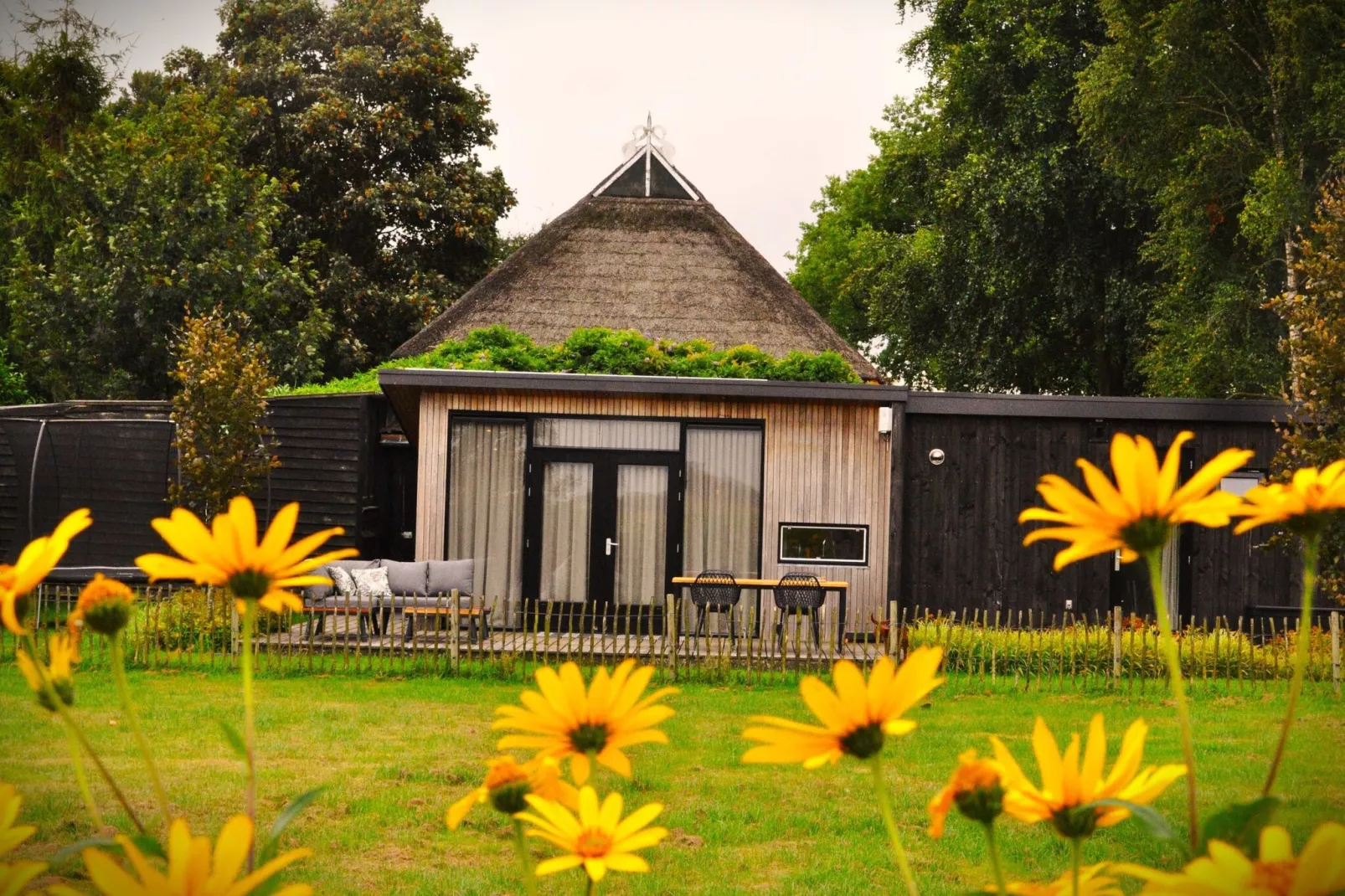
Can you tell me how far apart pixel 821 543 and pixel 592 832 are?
1211cm

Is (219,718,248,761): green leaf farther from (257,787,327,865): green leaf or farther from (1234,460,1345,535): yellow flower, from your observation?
(1234,460,1345,535): yellow flower

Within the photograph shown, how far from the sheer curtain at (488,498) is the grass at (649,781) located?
3.31m

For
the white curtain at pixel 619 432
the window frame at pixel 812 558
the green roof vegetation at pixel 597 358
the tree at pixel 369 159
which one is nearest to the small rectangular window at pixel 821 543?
the window frame at pixel 812 558

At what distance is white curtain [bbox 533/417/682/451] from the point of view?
1265 cm

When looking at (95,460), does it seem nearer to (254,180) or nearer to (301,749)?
(254,180)

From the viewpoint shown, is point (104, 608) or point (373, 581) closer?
point (104, 608)

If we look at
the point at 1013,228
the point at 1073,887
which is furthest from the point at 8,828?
the point at 1013,228

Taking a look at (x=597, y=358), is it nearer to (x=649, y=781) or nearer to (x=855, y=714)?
(x=649, y=781)

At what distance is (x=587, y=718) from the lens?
0.74m

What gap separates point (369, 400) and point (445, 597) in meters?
3.97

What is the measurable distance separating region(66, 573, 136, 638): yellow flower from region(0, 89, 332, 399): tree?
17.3 meters

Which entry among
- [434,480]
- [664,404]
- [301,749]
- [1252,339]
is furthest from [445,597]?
[1252,339]

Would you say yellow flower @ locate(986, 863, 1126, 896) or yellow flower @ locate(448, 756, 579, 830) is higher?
yellow flower @ locate(448, 756, 579, 830)

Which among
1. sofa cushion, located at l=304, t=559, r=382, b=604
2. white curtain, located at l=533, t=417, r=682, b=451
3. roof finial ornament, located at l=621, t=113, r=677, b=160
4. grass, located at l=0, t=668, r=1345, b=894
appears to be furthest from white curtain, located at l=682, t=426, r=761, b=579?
roof finial ornament, located at l=621, t=113, r=677, b=160
